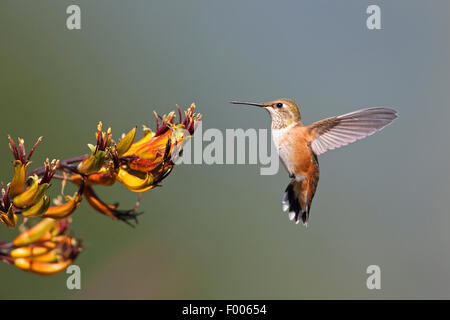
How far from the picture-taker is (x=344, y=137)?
2621 mm

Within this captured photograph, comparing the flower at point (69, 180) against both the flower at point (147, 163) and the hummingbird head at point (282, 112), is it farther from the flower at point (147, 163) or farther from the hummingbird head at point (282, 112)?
the hummingbird head at point (282, 112)

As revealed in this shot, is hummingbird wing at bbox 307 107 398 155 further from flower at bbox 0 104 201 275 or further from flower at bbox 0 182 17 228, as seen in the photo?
flower at bbox 0 182 17 228

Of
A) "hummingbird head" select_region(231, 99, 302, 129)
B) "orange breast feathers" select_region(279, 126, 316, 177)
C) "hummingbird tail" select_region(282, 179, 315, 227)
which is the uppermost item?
"hummingbird head" select_region(231, 99, 302, 129)

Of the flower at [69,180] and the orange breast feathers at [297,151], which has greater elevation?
the orange breast feathers at [297,151]

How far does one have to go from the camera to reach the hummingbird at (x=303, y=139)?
8.45 feet

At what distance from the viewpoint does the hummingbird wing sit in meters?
2.39

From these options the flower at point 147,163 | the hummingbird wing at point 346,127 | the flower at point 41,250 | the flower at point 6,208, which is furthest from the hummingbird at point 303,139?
the flower at point 6,208

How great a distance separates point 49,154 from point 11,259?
2843 millimetres

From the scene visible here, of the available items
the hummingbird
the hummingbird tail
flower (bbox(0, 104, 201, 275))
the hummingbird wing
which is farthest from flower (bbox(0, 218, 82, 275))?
the hummingbird wing

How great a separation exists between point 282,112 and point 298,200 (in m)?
0.55

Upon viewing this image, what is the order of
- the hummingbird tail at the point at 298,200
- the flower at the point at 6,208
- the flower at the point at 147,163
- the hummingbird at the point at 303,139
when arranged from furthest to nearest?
the hummingbird tail at the point at 298,200 < the hummingbird at the point at 303,139 < the flower at the point at 147,163 < the flower at the point at 6,208

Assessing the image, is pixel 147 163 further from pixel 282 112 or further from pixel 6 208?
pixel 282 112

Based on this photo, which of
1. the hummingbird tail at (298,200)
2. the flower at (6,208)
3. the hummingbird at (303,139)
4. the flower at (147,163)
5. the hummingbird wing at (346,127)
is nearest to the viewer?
the flower at (6,208)

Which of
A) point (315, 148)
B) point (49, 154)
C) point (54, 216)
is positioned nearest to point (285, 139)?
point (315, 148)
